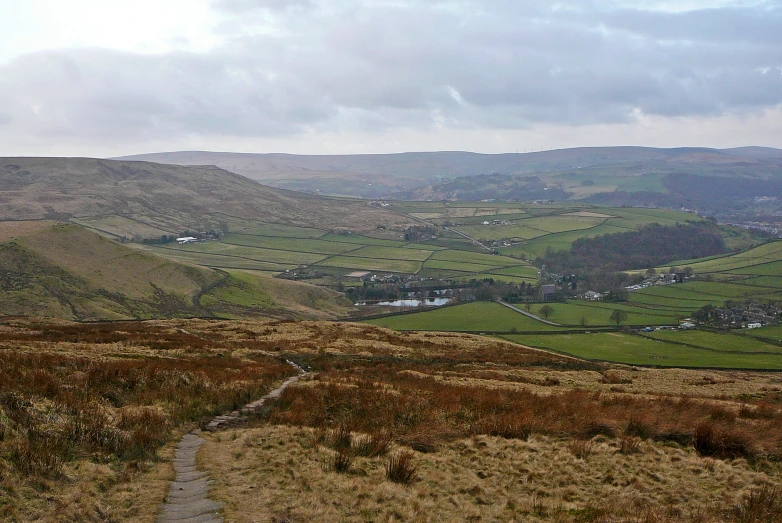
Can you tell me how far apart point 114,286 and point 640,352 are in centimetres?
8284

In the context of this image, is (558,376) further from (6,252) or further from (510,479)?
(6,252)

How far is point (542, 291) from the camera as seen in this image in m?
131

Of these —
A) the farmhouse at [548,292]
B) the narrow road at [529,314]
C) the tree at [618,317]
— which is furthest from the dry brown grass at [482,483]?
the farmhouse at [548,292]

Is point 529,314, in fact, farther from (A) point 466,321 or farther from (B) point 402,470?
(B) point 402,470

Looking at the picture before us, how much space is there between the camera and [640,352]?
70.2 m

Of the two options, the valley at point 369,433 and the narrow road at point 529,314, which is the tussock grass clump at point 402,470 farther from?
the narrow road at point 529,314

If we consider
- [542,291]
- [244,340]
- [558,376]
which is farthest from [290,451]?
[542,291]

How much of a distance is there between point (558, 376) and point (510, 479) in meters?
22.9

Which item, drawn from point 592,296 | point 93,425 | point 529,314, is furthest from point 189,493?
point 592,296

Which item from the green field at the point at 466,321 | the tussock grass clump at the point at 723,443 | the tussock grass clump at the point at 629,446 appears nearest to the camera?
the tussock grass clump at the point at 723,443

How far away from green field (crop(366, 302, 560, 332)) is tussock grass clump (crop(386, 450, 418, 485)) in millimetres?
75313

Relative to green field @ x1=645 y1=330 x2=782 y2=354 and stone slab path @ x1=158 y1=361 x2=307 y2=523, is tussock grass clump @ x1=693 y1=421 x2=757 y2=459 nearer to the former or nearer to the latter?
stone slab path @ x1=158 y1=361 x2=307 y2=523

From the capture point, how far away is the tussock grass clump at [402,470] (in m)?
10.8

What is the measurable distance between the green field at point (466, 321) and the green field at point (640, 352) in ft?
26.2
